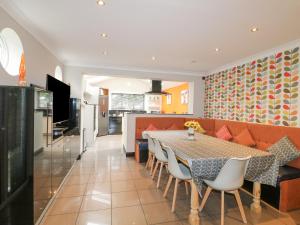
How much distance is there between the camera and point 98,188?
2.89m

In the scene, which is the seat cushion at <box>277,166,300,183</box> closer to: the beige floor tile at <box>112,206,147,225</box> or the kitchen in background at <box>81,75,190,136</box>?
the beige floor tile at <box>112,206,147,225</box>

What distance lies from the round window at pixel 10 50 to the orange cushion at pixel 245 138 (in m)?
4.12

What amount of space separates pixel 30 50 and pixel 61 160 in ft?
6.20

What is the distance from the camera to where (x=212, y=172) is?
2000 mm

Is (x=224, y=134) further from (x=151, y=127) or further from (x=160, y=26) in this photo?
(x=160, y=26)

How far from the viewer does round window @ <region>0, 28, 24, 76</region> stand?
7.64 feet

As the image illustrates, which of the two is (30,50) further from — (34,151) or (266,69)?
(266,69)

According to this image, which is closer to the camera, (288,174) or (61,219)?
(61,219)

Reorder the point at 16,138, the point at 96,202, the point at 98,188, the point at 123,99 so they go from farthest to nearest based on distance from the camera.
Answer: the point at 123,99
the point at 98,188
the point at 96,202
the point at 16,138

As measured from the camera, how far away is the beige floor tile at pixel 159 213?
6.95 ft

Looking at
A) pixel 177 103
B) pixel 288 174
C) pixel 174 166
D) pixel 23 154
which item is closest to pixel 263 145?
pixel 288 174

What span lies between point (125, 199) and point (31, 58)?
275cm

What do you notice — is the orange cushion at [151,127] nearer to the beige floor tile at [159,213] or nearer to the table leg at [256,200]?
the beige floor tile at [159,213]

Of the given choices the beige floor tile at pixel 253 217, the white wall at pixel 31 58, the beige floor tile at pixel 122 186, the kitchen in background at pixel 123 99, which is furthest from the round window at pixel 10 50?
the kitchen in background at pixel 123 99
